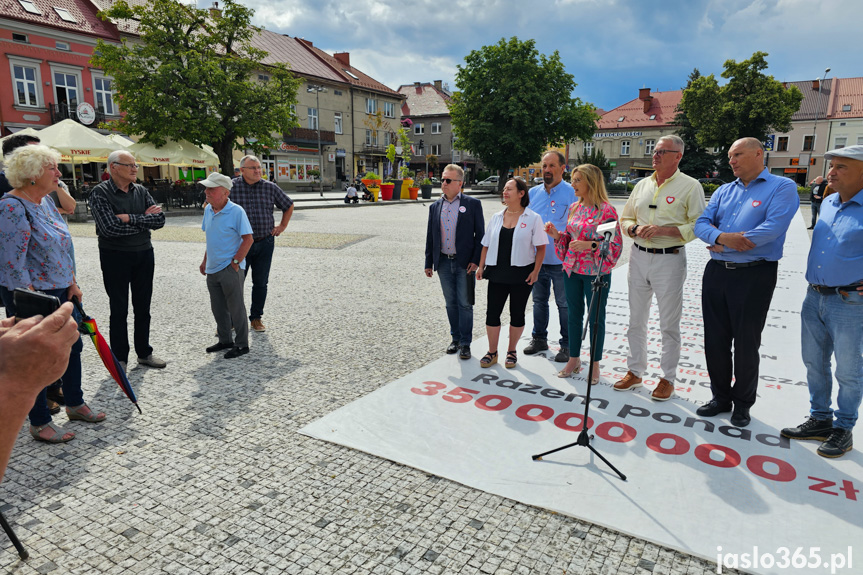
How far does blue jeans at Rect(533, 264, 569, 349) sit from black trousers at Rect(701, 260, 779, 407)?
5.06 ft

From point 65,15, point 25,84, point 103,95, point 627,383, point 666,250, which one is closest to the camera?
point 666,250

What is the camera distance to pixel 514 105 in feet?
137

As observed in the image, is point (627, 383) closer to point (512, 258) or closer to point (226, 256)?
point (512, 258)

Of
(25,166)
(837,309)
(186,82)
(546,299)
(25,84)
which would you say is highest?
(25,84)

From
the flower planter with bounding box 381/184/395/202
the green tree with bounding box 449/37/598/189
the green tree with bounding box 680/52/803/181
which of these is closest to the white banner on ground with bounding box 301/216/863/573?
the flower planter with bounding box 381/184/395/202

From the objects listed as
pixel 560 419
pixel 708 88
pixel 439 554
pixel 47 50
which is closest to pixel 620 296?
pixel 560 419

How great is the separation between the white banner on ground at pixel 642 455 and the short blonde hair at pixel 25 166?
256cm

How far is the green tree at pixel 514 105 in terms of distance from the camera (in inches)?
1662

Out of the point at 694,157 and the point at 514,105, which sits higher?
the point at 514,105

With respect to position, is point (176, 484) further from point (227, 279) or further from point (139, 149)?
point (139, 149)

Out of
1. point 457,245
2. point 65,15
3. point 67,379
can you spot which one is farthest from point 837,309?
point 65,15

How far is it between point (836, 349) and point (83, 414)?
203 inches

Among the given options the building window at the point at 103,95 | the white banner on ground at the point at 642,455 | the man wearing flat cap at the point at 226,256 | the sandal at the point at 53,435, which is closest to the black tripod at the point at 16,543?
the sandal at the point at 53,435

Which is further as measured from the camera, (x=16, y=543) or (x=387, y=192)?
(x=387, y=192)
